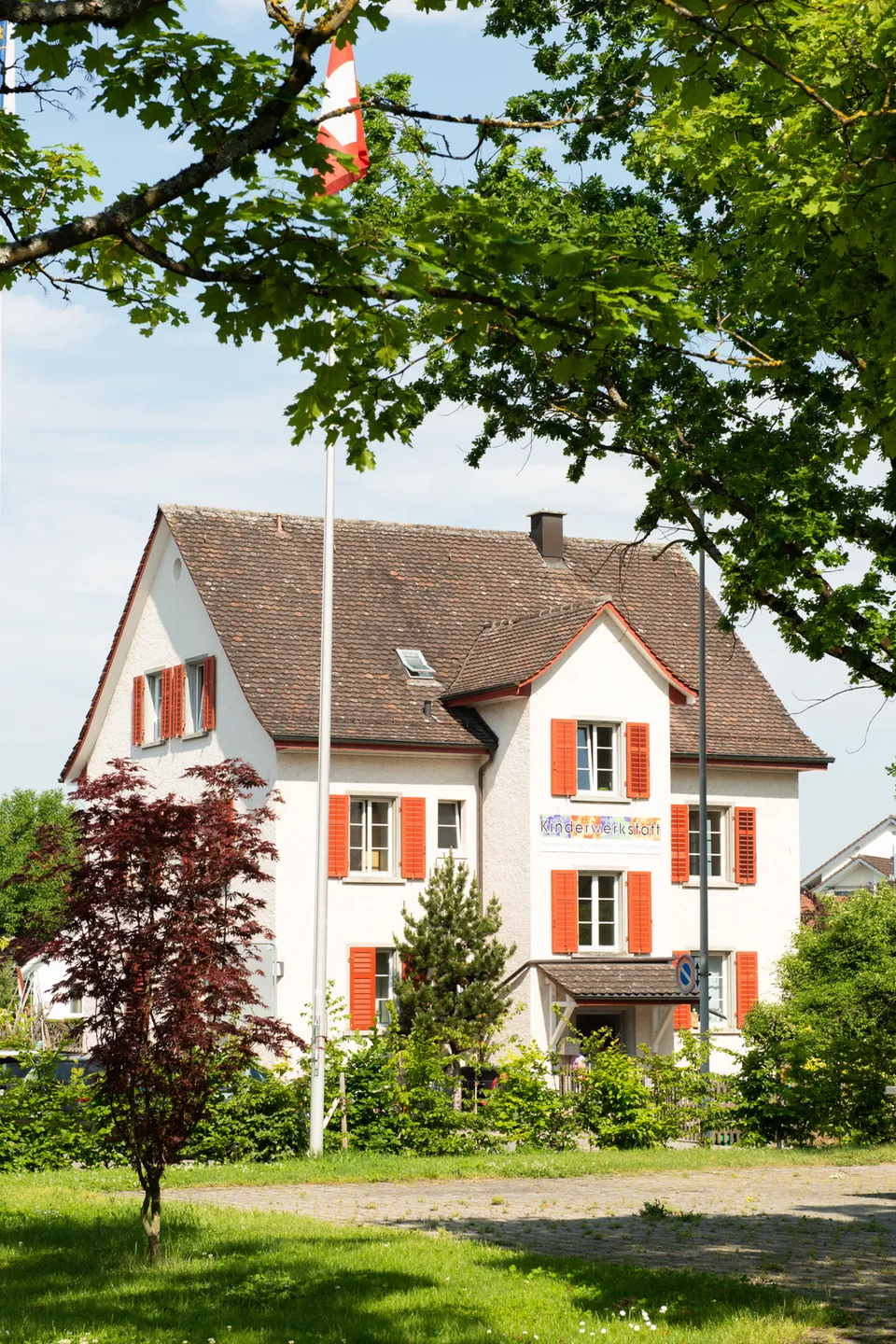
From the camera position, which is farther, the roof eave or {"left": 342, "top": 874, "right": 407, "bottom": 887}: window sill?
the roof eave

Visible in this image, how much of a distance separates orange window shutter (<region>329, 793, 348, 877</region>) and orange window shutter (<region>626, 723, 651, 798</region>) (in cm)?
618

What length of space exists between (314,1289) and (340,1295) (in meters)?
0.28

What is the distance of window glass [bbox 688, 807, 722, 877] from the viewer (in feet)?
126

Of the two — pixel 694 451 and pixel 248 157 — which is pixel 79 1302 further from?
pixel 694 451

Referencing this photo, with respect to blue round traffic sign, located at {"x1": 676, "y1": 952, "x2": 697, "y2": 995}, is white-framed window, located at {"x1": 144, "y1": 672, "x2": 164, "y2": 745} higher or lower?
higher

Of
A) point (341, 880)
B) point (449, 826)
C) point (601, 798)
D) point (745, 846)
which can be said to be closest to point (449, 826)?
point (449, 826)

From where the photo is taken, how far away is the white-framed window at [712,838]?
1518 inches

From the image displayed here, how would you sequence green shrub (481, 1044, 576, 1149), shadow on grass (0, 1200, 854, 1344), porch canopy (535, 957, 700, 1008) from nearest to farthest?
shadow on grass (0, 1200, 854, 1344) < green shrub (481, 1044, 576, 1149) < porch canopy (535, 957, 700, 1008)

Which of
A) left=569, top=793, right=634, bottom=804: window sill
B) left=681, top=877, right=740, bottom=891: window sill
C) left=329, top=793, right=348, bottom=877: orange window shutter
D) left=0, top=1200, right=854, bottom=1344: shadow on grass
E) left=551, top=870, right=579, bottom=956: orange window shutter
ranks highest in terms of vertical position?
left=569, top=793, right=634, bottom=804: window sill

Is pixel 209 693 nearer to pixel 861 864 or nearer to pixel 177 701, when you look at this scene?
pixel 177 701

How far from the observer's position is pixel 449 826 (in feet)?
117

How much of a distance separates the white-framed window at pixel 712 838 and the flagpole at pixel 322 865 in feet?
49.5

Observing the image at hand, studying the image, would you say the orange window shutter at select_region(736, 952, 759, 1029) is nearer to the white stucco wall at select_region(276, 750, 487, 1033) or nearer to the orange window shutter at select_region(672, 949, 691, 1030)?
the orange window shutter at select_region(672, 949, 691, 1030)

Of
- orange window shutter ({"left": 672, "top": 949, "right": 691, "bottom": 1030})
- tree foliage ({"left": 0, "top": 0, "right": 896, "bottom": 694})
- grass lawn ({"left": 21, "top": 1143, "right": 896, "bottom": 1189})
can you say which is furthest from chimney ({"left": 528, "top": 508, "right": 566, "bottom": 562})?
tree foliage ({"left": 0, "top": 0, "right": 896, "bottom": 694})
